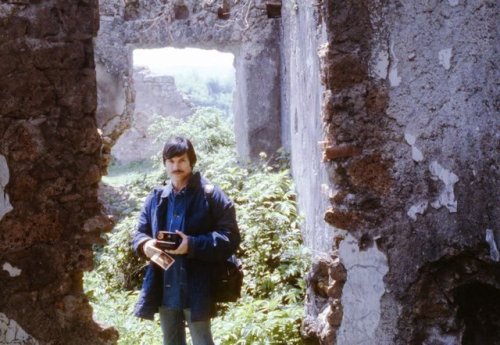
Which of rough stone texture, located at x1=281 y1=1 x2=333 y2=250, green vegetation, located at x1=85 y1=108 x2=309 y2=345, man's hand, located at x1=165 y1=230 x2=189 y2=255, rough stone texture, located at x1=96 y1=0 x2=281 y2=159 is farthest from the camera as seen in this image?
rough stone texture, located at x1=96 y1=0 x2=281 y2=159

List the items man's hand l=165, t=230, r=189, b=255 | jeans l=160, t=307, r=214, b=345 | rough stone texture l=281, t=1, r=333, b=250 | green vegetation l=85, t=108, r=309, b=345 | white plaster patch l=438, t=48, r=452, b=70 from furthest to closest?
green vegetation l=85, t=108, r=309, b=345 < rough stone texture l=281, t=1, r=333, b=250 < jeans l=160, t=307, r=214, b=345 < man's hand l=165, t=230, r=189, b=255 < white plaster patch l=438, t=48, r=452, b=70

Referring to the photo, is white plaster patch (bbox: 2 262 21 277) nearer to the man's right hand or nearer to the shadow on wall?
the man's right hand

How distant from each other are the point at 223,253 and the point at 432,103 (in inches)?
54.0

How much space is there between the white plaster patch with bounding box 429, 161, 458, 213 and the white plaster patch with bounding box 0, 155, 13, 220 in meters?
1.84

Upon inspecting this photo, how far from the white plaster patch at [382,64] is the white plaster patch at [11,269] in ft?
5.89

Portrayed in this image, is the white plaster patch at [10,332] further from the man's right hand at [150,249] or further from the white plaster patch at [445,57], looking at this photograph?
the white plaster patch at [445,57]

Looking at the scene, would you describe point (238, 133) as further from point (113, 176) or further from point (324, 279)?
point (113, 176)

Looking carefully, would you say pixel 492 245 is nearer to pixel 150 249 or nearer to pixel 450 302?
pixel 450 302

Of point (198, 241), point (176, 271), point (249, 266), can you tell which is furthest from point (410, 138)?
point (249, 266)

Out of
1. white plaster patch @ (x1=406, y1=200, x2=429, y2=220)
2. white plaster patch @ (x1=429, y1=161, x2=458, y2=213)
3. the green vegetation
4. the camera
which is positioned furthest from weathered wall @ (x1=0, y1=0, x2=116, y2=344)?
white plaster patch @ (x1=429, y1=161, x2=458, y2=213)

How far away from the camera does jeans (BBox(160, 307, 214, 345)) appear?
10.1 ft

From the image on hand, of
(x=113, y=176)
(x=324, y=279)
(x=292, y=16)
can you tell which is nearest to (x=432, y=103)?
(x=324, y=279)

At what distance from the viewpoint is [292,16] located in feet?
A: 18.4

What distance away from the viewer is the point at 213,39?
7449 millimetres
